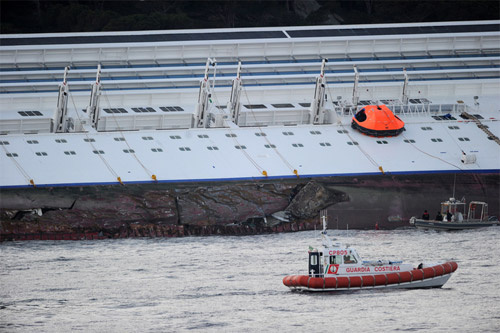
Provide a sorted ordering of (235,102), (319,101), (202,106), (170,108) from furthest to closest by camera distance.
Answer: (170,108) → (319,101) → (235,102) → (202,106)

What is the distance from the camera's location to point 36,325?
73188 mm

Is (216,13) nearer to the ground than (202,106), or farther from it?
farther from it

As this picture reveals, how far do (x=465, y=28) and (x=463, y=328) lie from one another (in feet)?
184

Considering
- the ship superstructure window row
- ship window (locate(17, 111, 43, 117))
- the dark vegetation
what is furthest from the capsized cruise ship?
the dark vegetation

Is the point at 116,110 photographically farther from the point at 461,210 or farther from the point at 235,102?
the point at 461,210

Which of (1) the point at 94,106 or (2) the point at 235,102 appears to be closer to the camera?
(1) the point at 94,106

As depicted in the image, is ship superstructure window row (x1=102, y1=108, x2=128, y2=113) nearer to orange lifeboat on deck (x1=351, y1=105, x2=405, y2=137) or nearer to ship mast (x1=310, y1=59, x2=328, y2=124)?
ship mast (x1=310, y1=59, x2=328, y2=124)

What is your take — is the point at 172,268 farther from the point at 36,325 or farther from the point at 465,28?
the point at 465,28

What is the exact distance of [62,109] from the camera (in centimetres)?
10619

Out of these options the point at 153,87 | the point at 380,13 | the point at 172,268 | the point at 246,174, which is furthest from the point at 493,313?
the point at 380,13

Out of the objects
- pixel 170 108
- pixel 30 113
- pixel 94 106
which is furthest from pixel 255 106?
pixel 30 113

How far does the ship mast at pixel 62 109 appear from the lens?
10581cm

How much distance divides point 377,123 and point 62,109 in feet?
66.2

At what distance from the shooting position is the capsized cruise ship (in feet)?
330
